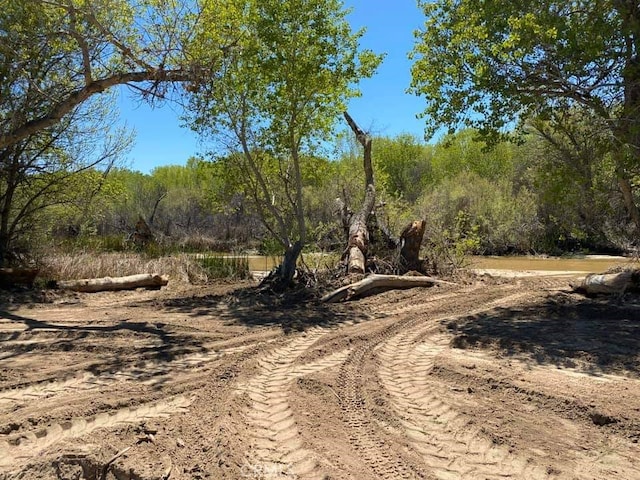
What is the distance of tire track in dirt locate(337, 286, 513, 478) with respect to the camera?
Answer: 136 inches

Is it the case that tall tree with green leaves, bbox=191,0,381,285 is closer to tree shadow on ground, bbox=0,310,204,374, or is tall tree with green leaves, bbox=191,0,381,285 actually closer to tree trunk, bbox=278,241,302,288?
tree trunk, bbox=278,241,302,288

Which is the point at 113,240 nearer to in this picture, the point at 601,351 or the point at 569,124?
the point at 569,124

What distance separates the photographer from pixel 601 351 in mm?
6051

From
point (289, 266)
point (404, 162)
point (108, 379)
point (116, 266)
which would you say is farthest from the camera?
point (404, 162)

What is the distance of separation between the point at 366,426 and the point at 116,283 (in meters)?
Answer: 10.5

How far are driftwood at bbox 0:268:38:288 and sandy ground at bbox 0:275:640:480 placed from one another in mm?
3693

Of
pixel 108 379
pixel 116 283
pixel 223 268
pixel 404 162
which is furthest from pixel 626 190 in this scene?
pixel 404 162

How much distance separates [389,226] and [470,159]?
3125 cm

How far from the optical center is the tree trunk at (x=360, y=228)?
40.4 ft

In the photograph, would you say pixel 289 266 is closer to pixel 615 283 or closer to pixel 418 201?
pixel 615 283

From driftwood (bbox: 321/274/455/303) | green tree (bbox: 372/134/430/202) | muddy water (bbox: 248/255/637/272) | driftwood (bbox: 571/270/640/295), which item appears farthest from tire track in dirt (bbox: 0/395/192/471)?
green tree (bbox: 372/134/430/202)

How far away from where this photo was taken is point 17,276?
39.2 ft

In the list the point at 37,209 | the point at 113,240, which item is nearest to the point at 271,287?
the point at 37,209

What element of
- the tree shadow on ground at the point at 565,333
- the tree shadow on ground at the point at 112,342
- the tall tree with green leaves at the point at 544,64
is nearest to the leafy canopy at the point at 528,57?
the tall tree with green leaves at the point at 544,64
